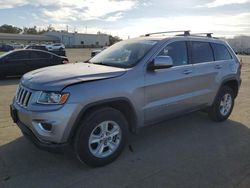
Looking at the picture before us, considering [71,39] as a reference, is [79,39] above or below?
above

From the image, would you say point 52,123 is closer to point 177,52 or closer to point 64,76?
point 64,76

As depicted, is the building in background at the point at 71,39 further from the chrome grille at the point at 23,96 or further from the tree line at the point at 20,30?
the chrome grille at the point at 23,96

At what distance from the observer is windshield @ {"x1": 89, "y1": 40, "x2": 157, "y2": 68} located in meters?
4.70

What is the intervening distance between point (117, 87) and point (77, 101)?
66 cm

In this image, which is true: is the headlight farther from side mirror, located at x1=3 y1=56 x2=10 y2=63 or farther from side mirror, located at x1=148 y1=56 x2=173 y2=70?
side mirror, located at x1=3 y1=56 x2=10 y2=63

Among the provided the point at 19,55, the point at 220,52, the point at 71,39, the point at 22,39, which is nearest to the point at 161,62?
the point at 220,52

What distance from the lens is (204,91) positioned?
18.9ft

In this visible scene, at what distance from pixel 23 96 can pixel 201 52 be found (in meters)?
3.48

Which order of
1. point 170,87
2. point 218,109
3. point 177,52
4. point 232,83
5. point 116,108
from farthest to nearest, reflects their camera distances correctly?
point 232,83, point 218,109, point 177,52, point 170,87, point 116,108

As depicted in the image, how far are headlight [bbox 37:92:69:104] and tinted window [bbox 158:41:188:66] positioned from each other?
200 centimetres

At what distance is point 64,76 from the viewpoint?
3973 millimetres

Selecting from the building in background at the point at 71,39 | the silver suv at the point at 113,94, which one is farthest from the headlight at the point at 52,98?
the building in background at the point at 71,39

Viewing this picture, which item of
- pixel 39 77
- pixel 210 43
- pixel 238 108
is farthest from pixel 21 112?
pixel 238 108

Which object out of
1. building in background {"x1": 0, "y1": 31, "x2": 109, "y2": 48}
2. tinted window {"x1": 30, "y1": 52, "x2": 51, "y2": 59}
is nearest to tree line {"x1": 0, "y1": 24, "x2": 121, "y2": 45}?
building in background {"x1": 0, "y1": 31, "x2": 109, "y2": 48}
